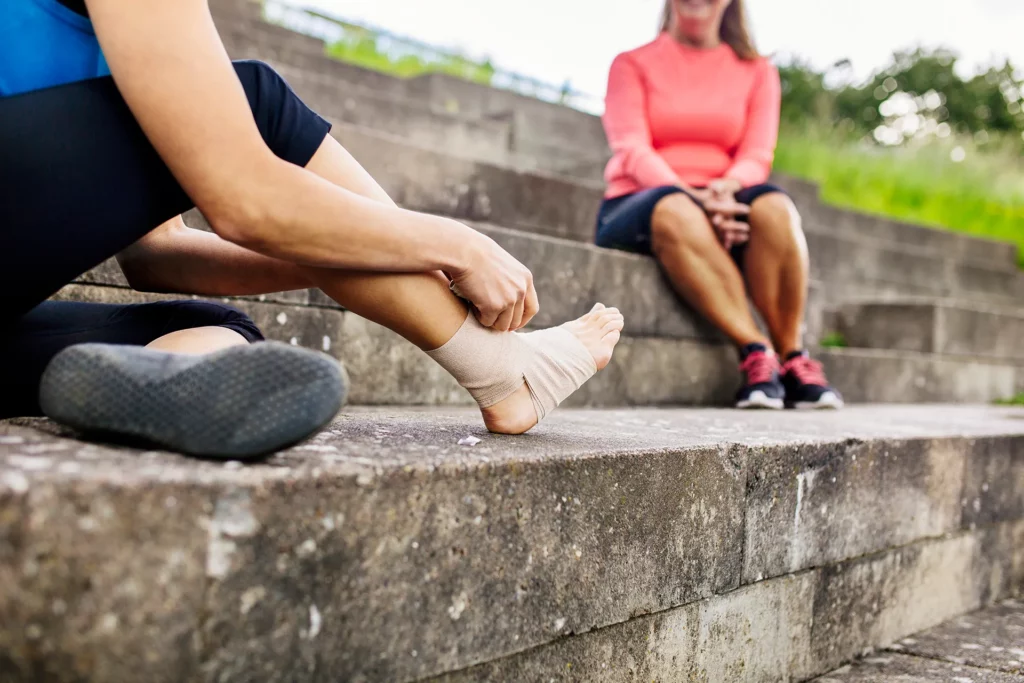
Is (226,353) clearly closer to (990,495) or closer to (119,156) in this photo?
(119,156)

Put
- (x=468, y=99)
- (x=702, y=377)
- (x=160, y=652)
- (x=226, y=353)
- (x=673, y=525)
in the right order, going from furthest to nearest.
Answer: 1. (x=468, y=99)
2. (x=702, y=377)
3. (x=673, y=525)
4. (x=226, y=353)
5. (x=160, y=652)

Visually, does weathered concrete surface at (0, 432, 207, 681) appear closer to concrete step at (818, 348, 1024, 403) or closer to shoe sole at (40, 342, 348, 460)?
shoe sole at (40, 342, 348, 460)

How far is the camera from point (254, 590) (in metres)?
0.89

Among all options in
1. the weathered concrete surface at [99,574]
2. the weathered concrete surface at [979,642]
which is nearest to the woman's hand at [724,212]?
the weathered concrete surface at [979,642]

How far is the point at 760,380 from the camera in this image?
2.85 m

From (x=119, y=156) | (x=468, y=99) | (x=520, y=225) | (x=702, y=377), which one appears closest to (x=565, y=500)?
(x=119, y=156)

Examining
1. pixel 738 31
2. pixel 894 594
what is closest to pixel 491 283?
pixel 894 594

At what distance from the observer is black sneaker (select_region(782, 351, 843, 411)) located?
114 inches

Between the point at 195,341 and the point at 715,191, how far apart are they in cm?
217

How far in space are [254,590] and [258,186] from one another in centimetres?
46

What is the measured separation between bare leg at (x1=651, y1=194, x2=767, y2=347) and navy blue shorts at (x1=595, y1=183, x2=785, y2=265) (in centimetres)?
3

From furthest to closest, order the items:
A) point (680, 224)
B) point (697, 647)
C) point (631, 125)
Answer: point (631, 125), point (680, 224), point (697, 647)

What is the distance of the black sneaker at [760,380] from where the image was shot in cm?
281

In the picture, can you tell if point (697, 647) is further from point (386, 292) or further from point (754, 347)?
point (754, 347)
